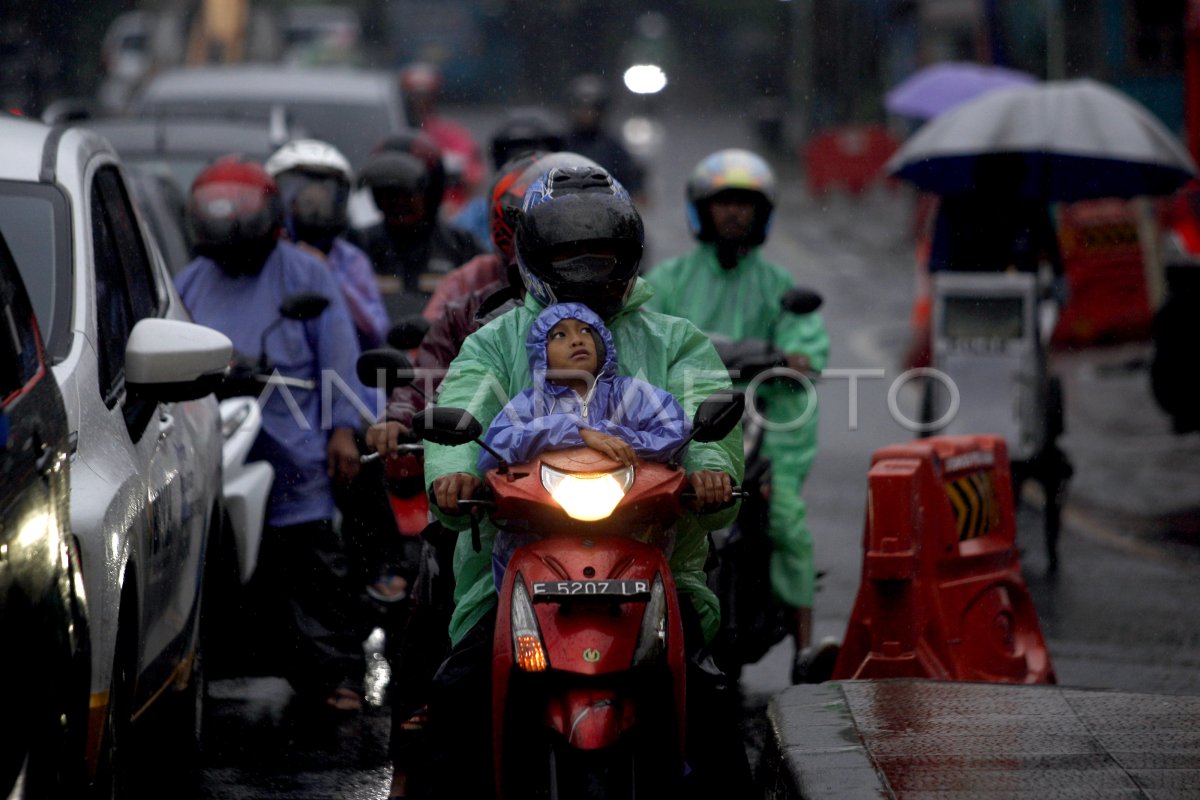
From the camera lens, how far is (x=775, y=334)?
7.94 metres

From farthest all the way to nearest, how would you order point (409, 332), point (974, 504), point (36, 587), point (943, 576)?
point (974, 504)
point (943, 576)
point (409, 332)
point (36, 587)

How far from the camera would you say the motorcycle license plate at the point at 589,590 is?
14.8 ft

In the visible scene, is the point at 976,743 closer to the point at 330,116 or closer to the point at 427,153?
the point at 427,153

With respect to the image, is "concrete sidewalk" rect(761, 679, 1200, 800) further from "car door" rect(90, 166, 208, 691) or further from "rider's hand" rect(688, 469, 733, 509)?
"car door" rect(90, 166, 208, 691)

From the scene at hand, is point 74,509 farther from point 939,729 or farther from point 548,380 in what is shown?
point 939,729

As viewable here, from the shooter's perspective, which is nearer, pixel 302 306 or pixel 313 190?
pixel 302 306

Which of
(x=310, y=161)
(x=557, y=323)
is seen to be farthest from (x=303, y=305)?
(x=557, y=323)

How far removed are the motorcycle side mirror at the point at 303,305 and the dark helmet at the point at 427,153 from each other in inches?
91.7

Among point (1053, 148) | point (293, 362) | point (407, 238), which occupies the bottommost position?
point (293, 362)

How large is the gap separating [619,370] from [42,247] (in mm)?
1544

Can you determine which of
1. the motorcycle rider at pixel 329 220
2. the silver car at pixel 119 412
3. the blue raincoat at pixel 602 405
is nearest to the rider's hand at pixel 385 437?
the silver car at pixel 119 412

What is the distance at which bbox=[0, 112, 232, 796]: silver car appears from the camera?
4.73 m

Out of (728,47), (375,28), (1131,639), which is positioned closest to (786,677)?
(1131,639)

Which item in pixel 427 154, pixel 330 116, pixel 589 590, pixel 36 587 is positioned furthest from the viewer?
pixel 330 116
